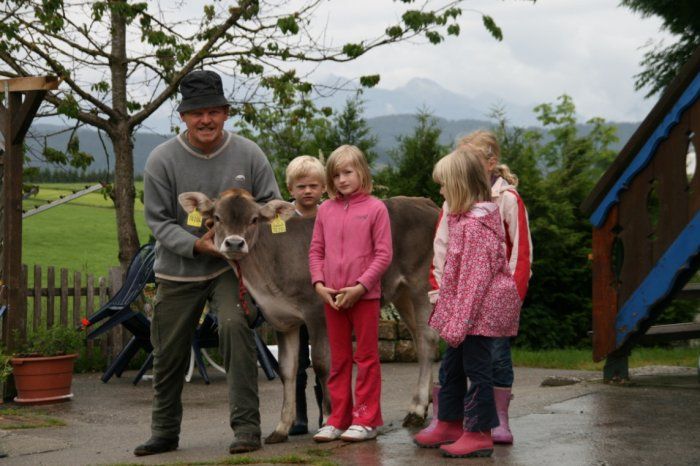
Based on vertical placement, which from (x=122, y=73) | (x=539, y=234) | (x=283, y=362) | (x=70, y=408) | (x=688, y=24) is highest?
(x=688, y=24)

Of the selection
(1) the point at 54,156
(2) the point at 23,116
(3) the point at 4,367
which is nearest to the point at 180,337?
(3) the point at 4,367

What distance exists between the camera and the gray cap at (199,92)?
21.5 feet

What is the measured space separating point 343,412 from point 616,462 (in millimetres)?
1778

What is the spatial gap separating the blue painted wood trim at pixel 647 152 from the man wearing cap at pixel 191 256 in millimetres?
3919

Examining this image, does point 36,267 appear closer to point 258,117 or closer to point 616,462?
point 258,117

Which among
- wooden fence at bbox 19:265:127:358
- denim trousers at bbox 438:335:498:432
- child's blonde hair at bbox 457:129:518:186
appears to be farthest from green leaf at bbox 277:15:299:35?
denim trousers at bbox 438:335:498:432

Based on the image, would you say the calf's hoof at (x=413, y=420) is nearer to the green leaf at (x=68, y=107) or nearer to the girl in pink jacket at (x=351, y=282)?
the girl in pink jacket at (x=351, y=282)

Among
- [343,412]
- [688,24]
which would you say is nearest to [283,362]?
[343,412]

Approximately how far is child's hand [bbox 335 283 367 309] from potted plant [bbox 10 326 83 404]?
15.6ft

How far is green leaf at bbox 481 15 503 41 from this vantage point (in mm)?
14914

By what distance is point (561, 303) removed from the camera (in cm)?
1605

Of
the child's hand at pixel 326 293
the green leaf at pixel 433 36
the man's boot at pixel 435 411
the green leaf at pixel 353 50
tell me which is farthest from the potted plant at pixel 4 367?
the green leaf at pixel 433 36

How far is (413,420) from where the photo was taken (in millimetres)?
7160

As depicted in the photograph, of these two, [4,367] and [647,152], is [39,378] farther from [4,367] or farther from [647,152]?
[647,152]
